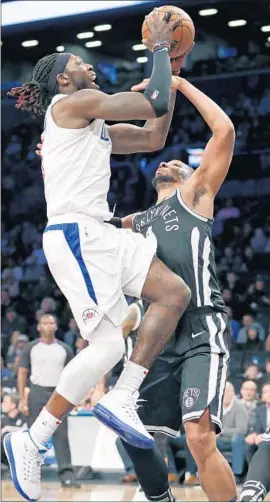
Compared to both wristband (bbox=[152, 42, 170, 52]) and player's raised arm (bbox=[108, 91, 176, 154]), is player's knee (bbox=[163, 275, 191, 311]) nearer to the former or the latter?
player's raised arm (bbox=[108, 91, 176, 154])

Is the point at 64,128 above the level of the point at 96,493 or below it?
above

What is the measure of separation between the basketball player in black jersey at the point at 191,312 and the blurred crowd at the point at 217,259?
14.8 feet

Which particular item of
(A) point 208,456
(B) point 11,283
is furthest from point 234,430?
(B) point 11,283

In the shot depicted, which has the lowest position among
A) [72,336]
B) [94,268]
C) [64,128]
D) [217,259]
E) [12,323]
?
[12,323]

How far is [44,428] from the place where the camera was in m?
4.54

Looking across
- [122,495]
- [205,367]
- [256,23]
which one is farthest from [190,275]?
[256,23]

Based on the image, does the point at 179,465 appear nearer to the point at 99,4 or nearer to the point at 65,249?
the point at 65,249

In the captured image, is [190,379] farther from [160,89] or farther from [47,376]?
[47,376]

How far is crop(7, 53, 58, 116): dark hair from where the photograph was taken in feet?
15.9

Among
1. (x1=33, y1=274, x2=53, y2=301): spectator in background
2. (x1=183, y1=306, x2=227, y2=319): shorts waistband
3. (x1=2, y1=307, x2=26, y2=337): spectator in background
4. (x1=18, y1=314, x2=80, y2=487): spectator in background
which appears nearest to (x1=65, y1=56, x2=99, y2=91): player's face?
(x1=183, y1=306, x2=227, y2=319): shorts waistband

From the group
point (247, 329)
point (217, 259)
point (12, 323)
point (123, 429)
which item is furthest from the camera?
point (217, 259)

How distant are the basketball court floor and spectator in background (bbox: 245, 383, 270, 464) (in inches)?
26.8

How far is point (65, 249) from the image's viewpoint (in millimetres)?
4551

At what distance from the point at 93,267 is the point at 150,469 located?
4.71 feet
